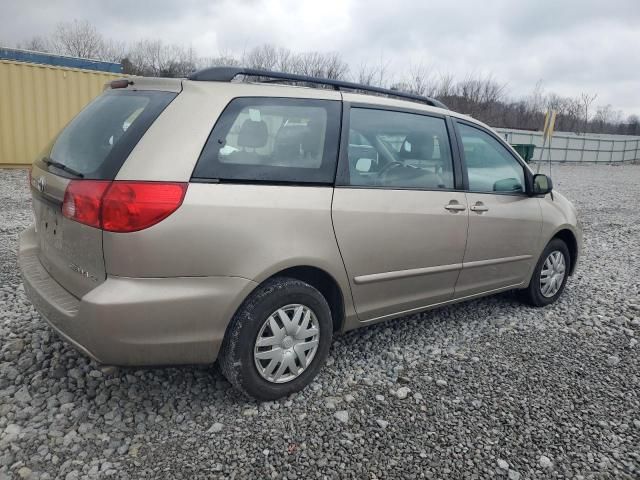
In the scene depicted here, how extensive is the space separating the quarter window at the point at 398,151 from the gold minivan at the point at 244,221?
0.01m

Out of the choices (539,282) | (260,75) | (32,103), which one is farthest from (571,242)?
(32,103)

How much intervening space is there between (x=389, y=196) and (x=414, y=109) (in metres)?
0.75

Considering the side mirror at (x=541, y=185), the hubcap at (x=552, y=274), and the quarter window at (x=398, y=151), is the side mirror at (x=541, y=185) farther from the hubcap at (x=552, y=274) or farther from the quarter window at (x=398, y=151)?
the quarter window at (x=398, y=151)

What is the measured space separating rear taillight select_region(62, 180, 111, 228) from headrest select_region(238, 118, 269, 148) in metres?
0.67

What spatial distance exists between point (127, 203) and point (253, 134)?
28.9 inches

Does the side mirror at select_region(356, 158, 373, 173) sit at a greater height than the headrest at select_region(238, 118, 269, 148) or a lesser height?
lesser

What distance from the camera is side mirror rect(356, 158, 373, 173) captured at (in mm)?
2979

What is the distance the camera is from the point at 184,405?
271 cm

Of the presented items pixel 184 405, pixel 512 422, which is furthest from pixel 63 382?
pixel 512 422

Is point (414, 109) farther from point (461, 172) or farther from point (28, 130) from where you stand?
point (28, 130)

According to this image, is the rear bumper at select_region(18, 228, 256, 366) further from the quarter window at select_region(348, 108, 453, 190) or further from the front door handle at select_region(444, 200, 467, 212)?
the front door handle at select_region(444, 200, 467, 212)

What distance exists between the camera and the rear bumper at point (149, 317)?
7.29 feet

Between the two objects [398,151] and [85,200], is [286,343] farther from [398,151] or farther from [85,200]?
[398,151]

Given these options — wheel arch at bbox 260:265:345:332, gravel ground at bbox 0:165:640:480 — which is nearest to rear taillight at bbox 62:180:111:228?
wheel arch at bbox 260:265:345:332
